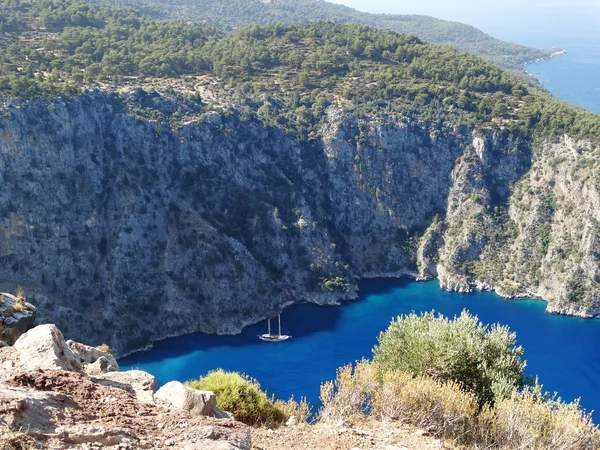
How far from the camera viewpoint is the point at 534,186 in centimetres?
7000

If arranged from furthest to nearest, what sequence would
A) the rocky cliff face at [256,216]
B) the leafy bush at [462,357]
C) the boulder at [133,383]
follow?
the rocky cliff face at [256,216] < the leafy bush at [462,357] < the boulder at [133,383]

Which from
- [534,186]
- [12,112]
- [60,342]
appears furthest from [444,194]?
[60,342]

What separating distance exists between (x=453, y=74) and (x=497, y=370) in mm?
73210

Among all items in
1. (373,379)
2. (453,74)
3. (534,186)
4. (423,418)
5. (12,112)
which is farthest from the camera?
(453,74)

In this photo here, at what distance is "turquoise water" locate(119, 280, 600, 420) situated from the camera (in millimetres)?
49094

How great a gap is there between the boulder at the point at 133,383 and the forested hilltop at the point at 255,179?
42547 millimetres

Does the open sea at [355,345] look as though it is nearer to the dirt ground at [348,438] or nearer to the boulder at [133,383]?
the dirt ground at [348,438]

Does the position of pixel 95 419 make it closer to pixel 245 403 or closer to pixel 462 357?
pixel 245 403

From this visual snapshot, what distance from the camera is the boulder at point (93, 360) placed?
13188mm

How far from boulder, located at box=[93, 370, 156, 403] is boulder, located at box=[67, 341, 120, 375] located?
745 millimetres

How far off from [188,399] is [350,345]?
150 ft

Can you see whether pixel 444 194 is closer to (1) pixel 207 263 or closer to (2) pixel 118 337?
(1) pixel 207 263

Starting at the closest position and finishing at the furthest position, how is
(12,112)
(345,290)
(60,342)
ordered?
(60,342) < (12,112) < (345,290)

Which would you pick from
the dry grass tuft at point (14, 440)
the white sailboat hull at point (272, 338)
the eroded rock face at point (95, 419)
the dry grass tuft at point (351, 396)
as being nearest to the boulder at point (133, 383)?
the eroded rock face at point (95, 419)
